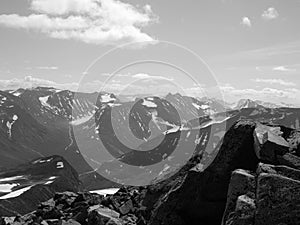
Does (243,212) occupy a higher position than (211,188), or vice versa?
(243,212)

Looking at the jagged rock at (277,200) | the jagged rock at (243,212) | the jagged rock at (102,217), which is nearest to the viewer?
the jagged rock at (277,200)

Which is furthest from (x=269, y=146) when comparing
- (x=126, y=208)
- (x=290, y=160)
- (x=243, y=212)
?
(x=126, y=208)

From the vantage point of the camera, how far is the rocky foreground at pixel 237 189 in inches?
584

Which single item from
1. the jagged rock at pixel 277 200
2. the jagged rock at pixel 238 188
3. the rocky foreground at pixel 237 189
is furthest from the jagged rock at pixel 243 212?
the jagged rock at pixel 238 188

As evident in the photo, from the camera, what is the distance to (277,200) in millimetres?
14680

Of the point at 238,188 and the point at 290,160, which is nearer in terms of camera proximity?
the point at 238,188

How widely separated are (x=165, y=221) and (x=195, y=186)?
3.08 m

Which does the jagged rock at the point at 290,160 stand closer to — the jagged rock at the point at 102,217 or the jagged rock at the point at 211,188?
the jagged rock at the point at 211,188

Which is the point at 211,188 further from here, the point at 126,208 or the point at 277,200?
the point at 126,208

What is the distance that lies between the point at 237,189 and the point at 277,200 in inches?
100

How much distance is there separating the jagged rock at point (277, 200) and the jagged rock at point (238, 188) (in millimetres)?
1038

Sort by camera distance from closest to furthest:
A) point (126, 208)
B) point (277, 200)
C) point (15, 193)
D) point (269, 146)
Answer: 1. point (277, 200)
2. point (269, 146)
3. point (126, 208)
4. point (15, 193)

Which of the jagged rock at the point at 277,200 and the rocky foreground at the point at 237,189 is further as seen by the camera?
the rocky foreground at the point at 237,189

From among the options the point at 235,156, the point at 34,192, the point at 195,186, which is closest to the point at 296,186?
the point at 235,156
